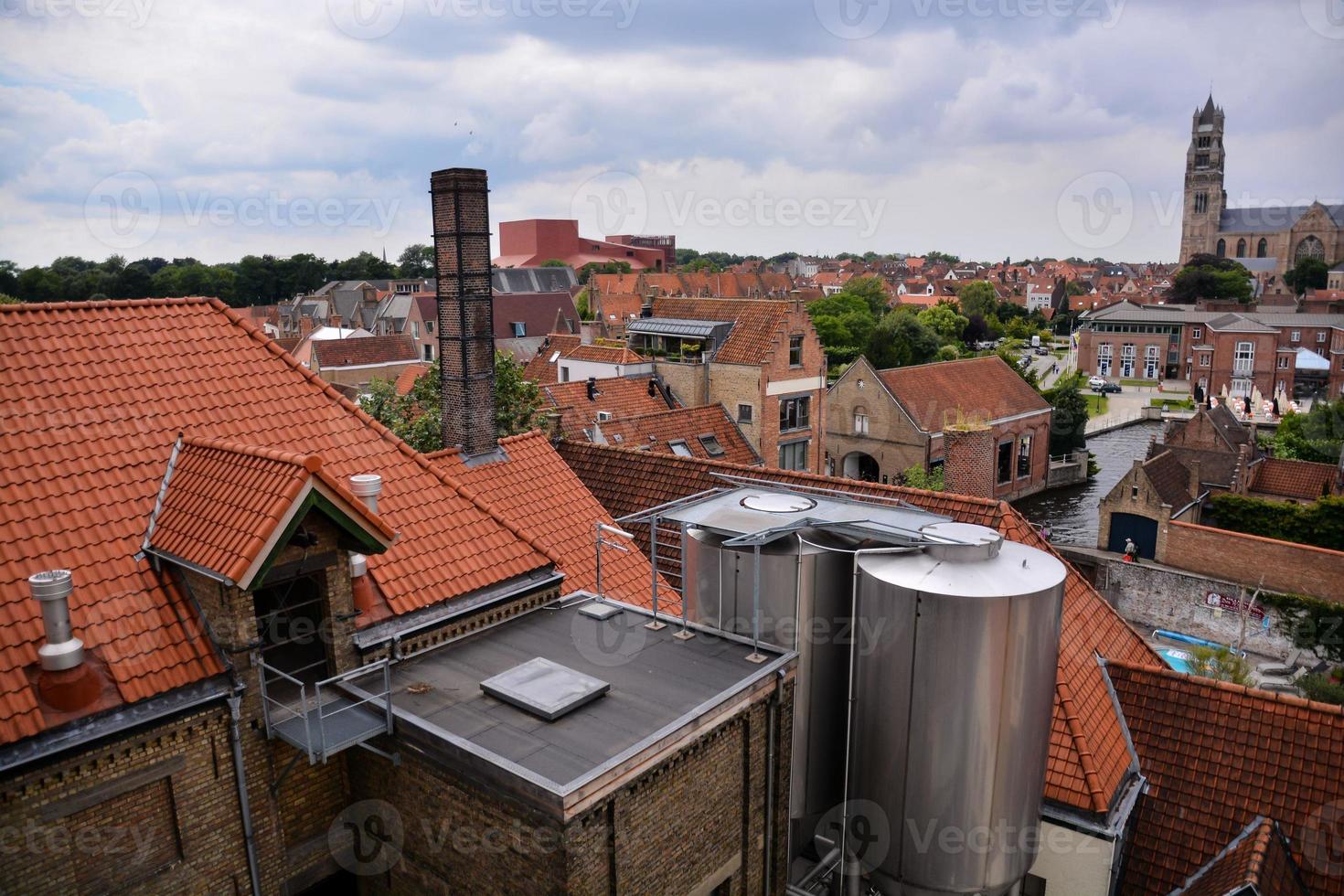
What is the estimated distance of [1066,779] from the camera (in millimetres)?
11930

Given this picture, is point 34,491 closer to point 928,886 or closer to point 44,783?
point 44,783

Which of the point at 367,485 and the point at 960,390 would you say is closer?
the point at 367,485

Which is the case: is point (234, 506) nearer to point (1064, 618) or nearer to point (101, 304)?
point (101, 304)

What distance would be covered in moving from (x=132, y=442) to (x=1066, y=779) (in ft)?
40.2

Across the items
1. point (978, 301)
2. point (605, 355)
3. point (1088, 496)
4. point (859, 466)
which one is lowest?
point (1088, 496)

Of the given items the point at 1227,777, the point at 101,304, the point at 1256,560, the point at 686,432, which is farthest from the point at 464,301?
the point at 1256,560

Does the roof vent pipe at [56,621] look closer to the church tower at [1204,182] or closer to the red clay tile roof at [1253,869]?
the red clay tile roof at [1253,869]

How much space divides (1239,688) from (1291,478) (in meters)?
35.3

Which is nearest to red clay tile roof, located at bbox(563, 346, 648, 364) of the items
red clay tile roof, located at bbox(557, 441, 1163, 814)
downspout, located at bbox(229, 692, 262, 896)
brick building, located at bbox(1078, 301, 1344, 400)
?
red clay tile roof, located at bbox(557, 441, 1163, 814)

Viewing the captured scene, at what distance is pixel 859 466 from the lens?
167 ft

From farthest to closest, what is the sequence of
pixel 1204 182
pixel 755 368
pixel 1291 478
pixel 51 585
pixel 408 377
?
pixel 1204 182, pixel 408 377, pixel 1291 478, pixel 755 368, pixel 51 585

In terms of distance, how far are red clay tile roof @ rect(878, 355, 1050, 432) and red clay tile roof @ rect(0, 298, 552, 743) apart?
38.8 m

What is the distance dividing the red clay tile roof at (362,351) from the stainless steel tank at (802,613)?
51.1 m

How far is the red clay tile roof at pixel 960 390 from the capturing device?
47844mm
